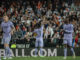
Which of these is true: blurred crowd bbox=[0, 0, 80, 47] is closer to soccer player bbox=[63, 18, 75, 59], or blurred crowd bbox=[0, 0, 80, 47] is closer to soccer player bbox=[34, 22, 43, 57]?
soccer player bbox=[34, 22, 43, 57]

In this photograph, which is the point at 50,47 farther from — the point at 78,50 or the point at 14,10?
the point at 14,10

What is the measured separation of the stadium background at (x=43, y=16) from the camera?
18.2m

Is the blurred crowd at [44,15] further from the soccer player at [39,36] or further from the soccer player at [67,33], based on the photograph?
the soccer player at [67,33]

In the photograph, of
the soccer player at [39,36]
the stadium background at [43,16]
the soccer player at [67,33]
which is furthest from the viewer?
the stadium background at [43,16]

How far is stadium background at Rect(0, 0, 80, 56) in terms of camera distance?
18234mm

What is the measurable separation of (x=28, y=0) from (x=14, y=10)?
1.93 meters

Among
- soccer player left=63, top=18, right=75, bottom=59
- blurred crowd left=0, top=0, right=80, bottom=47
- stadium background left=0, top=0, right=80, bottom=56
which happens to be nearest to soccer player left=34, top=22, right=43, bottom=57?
stadium background left=0, top=0, right=80, bottom=56

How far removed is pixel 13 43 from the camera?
18.1 metres

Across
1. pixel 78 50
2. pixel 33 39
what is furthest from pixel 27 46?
pixel 78 50

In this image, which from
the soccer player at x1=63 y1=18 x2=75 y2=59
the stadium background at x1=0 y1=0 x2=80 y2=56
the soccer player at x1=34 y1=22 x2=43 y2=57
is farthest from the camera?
the stadium background at x1=0 y1=0 x2=80 y2=56

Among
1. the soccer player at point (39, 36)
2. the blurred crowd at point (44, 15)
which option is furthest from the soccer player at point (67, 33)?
the blurred crowd at point (44, 15)

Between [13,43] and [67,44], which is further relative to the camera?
[13,43]

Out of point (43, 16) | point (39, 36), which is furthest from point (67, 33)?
point (43, 16)

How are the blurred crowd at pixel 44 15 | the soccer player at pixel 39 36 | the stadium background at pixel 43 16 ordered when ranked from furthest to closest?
the blurred crowd at pixel 44 15 < the stadium background at pixel 43 16 < the soccer player at pixel 39 36
